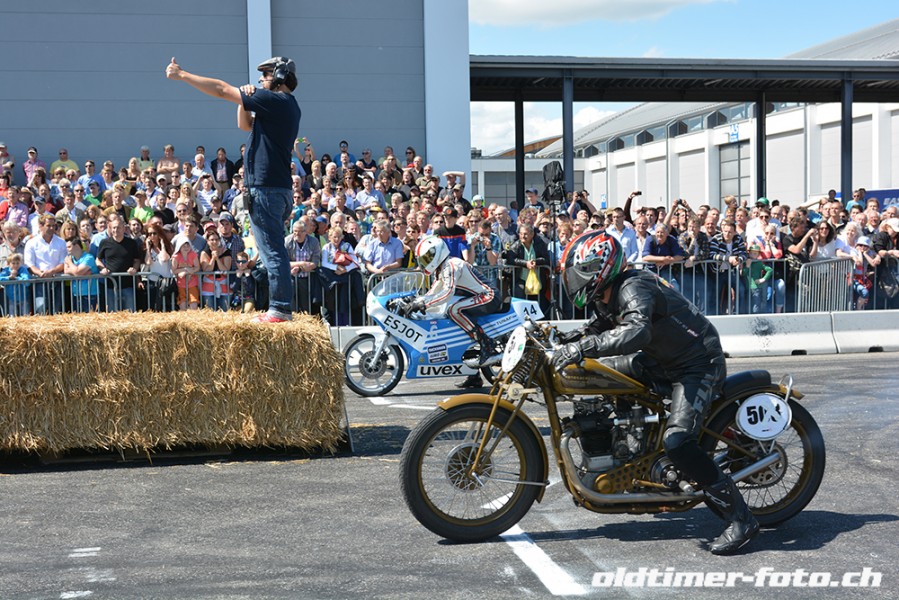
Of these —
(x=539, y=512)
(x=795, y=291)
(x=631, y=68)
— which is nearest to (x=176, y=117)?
(x=631, y=68)

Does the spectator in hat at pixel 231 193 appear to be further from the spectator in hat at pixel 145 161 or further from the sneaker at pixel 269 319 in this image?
the sneaker at pixel 269 319

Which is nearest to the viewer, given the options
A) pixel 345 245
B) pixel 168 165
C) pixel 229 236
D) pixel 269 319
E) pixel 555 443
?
pixel 555 443

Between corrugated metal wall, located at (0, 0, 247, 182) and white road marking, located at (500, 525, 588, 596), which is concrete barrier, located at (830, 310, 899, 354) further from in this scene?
corrugated metal wall, located at (0, 0, 247, 182)

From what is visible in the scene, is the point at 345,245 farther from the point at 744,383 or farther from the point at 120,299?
the point at 744,383

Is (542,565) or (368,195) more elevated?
(368,195)

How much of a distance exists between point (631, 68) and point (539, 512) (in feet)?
74.2

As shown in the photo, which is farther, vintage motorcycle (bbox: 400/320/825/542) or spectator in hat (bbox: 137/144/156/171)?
spectator in hat (bbox: 137/144/156/171)

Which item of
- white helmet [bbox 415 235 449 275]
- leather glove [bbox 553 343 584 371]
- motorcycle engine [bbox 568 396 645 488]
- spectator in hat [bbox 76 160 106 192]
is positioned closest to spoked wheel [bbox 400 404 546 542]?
motorcycle engine [bbox 568 396 645 488]

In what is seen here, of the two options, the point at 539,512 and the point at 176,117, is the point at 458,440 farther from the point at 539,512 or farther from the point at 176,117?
the point at 176,117

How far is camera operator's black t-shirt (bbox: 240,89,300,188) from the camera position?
7836mm

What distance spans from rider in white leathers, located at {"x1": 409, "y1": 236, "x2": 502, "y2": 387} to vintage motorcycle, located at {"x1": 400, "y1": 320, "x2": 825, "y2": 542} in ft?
17.5

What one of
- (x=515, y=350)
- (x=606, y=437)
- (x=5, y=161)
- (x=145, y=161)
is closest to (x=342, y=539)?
(x=515, y=350)

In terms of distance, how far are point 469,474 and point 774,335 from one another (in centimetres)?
1064

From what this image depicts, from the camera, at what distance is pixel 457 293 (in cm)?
1131
